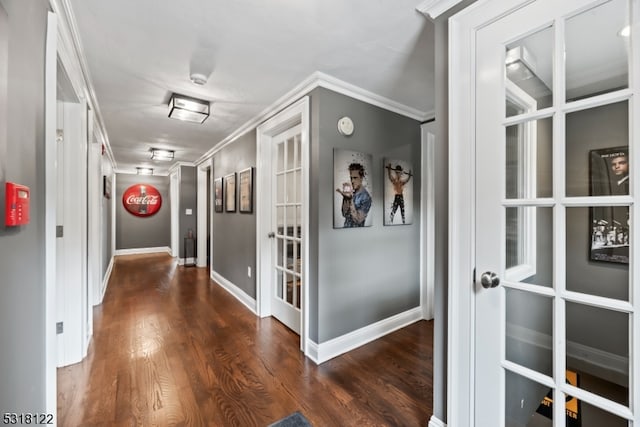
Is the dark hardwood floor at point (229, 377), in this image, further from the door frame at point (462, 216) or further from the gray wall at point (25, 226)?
the gray wall at point (25, 226)

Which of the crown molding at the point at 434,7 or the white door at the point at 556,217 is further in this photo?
the crown molding at the point at 434,7

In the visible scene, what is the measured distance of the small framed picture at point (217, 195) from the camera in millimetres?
4367

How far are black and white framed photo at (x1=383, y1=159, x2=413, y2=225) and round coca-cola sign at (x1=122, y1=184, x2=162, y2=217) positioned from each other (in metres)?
7.29

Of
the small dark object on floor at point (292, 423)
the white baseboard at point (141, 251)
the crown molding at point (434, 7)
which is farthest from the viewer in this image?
the white baseboard at point (141, 251)

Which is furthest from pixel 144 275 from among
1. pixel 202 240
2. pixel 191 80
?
pixel 191 80

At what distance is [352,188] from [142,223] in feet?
24.2

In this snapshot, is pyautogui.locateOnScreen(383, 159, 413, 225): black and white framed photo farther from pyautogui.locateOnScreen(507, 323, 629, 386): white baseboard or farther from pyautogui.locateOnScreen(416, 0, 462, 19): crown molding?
pyautogui.locateOnScreen(507, 323, 629, 386): white baseboard

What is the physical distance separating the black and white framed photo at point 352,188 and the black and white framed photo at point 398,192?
0.24m

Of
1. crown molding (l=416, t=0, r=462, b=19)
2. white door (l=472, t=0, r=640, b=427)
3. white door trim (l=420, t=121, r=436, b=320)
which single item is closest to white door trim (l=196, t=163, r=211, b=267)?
white door trim (l=420, t=121, r=436, b=320)

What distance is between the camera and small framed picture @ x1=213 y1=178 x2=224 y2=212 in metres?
4.37

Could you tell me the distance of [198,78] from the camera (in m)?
2.15

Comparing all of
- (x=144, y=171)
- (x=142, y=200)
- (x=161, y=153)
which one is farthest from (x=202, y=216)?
(x=142, y=200)

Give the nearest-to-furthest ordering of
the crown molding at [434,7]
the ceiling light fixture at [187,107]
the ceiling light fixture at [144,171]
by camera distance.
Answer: the crown molding at [434,7]
the ceiling light fixture at [187,107]
the ceiling light fixture at [144,171]

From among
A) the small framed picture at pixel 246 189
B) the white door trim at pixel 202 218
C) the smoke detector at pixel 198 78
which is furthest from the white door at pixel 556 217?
the white door trim at pixel 202 218
